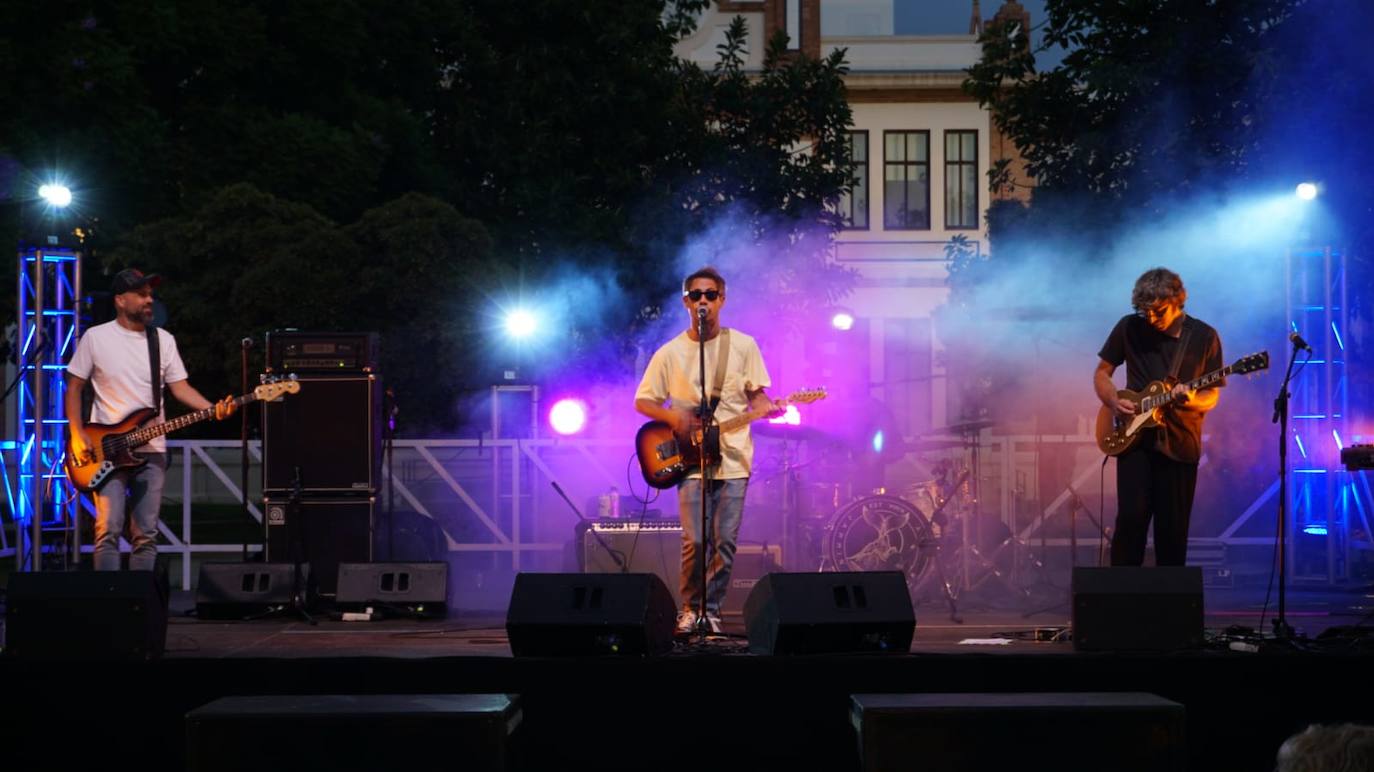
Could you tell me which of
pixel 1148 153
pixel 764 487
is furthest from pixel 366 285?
pixel 1148 153

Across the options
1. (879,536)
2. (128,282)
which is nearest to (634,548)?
(879,536)

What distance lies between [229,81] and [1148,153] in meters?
12.7

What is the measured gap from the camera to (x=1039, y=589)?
10719 mm

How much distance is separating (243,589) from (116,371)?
64.4 inches

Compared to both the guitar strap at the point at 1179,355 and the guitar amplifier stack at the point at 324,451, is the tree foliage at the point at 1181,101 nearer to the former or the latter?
the guitar strap at the point at 1179,355

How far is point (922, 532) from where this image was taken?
33.7 ft

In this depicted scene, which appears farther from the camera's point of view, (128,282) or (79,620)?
(128,282)

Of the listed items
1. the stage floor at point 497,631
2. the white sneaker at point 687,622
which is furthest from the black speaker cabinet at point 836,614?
the white sneaker at point 687,622

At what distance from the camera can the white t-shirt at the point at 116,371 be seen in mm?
8422

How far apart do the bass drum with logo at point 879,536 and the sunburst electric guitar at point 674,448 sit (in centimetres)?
261

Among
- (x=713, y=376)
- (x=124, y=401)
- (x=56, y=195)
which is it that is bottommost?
(x=124, y=401)

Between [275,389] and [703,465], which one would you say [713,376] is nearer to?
[703,465]

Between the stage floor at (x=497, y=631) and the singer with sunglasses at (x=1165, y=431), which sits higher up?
the singer with sunglasses at (x=1165, y=431)

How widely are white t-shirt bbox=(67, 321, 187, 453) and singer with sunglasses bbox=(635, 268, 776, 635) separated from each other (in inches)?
118
